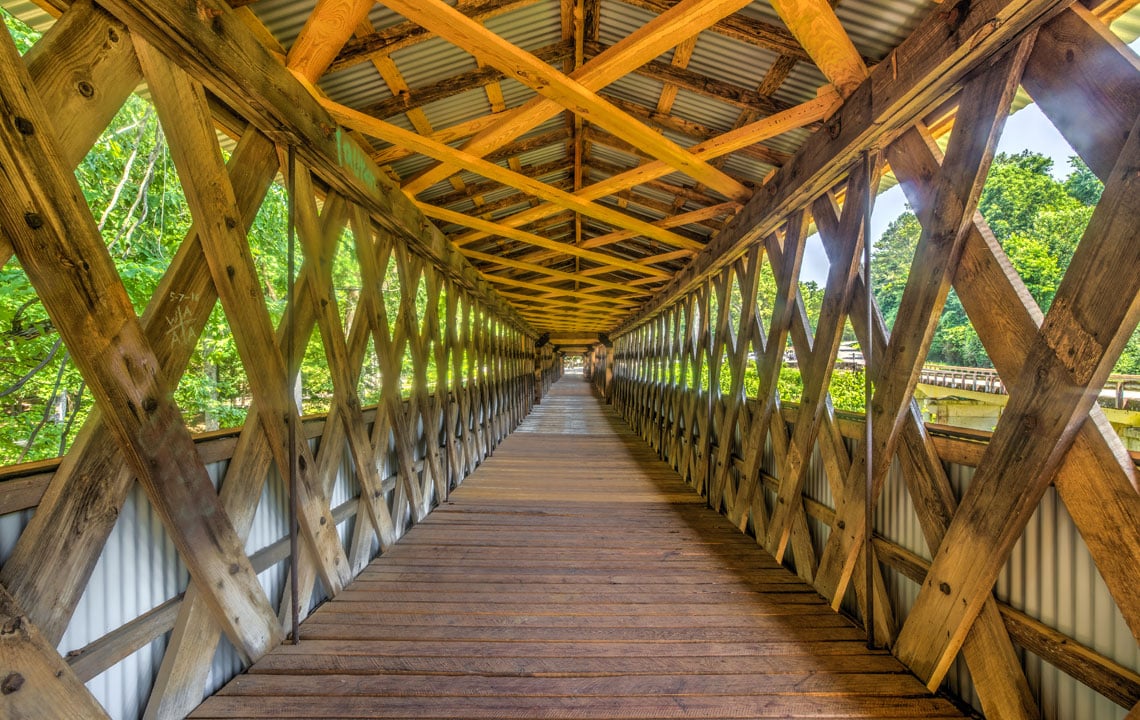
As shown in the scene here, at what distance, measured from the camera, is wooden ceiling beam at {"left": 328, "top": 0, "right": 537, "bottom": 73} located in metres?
2.21

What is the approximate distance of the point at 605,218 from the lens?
3.71 m

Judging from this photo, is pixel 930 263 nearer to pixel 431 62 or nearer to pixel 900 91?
pixel 900 91

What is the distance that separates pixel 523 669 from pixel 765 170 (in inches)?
139

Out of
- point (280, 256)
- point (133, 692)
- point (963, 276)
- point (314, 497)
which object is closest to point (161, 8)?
point (314, 497)

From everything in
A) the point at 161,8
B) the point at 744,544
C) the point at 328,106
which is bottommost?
the point at 744,544

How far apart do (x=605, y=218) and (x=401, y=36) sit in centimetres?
188

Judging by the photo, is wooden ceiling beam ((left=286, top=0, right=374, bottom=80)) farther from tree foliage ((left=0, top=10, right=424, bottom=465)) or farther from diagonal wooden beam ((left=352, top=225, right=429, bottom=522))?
tree foliage ((left=0, top=10, right=424, bottom=465))

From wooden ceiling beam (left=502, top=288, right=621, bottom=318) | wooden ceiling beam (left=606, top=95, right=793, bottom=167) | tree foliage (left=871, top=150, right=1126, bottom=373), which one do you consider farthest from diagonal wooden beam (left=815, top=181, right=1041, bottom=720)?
wooden ceiling beam (left=502, top=288, right=621, bottom=318)

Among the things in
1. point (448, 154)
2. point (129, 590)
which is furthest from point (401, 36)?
point (129, 590)

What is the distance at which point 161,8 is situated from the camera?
59.3 inches

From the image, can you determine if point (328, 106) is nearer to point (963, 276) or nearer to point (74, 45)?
point (74, 45)

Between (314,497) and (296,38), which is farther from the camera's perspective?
(314,497)

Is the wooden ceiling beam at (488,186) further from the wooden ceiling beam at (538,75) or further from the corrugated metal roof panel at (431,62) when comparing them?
the wooden ceiling beam at (538,75)

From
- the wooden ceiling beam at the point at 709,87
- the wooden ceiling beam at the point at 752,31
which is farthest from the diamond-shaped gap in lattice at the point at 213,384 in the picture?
the wooden ceiling beam at the point at 752,31
